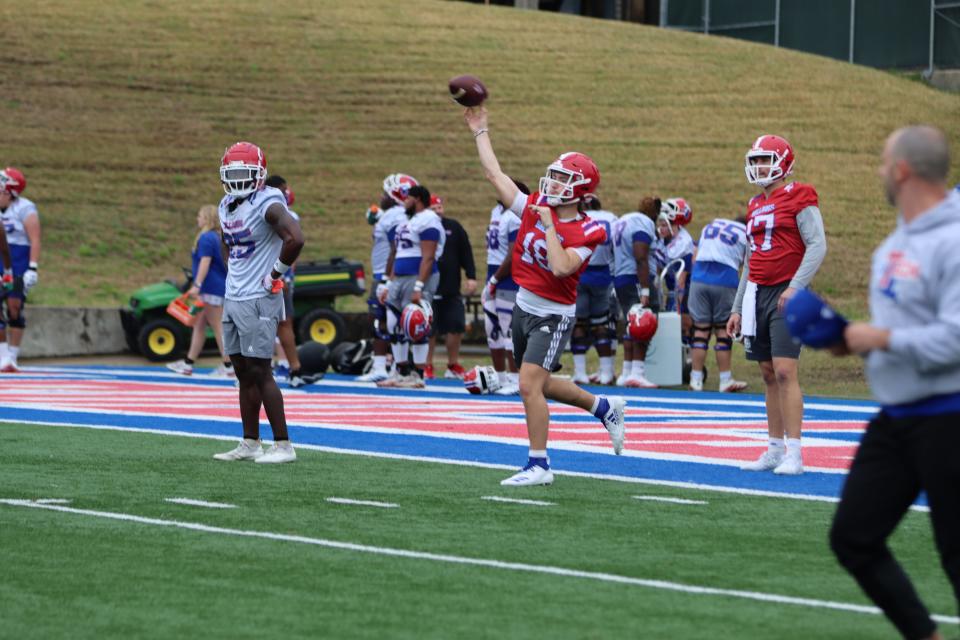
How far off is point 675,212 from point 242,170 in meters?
9.71

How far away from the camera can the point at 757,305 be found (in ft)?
35.6

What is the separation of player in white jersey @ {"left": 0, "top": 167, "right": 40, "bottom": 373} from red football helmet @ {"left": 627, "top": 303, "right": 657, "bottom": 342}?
6848 millimetres

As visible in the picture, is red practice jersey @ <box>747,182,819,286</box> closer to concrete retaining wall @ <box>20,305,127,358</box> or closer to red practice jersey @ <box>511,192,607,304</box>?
red practice jersey @ <box>511,192,607,304</box>

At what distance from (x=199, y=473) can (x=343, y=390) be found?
7.59 meters

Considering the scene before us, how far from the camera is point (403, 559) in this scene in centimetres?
758

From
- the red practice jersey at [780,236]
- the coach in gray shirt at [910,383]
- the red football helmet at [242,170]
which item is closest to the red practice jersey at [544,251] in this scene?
the red practice jersey at [780,236]

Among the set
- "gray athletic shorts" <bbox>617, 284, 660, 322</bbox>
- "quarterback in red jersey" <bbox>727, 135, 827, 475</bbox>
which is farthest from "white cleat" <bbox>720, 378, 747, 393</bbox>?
"quarterback in red jersey" <bbox>727, 135, 827, 475</bbox>

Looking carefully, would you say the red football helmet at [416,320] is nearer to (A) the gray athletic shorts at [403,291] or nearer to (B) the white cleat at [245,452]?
(A) the gray athletic shorts at [403,291]

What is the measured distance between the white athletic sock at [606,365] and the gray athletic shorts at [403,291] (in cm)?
234

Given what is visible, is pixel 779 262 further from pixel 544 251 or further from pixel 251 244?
pixel 251 244

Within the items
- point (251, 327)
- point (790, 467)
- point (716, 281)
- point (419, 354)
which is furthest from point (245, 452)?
point (716, 281)

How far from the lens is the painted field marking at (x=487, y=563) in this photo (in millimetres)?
6637

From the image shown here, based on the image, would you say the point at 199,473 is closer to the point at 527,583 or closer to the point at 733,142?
the point at 527,583

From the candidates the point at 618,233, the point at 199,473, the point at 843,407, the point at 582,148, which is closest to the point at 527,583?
the point at 199,473
